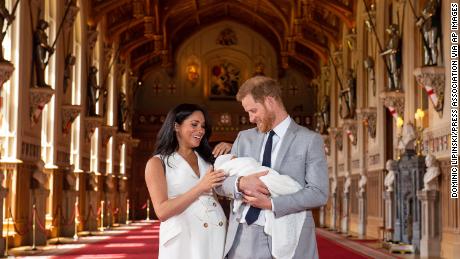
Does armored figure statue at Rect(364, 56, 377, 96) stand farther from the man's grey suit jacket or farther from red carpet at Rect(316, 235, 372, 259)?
the man's grey suit jacket

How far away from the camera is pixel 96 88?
2612 cm

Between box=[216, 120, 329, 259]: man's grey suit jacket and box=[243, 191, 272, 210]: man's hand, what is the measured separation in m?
0.04

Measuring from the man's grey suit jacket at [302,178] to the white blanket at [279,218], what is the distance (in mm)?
40

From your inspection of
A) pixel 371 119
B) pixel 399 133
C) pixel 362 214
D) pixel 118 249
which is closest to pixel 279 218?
pixel 118 249

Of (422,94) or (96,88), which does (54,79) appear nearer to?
(96,88)

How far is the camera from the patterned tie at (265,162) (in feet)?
13.5

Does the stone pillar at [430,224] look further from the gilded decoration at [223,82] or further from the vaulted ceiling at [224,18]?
the gilded decoration at [223,82]

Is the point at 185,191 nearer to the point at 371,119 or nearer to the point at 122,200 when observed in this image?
the point at 371,119

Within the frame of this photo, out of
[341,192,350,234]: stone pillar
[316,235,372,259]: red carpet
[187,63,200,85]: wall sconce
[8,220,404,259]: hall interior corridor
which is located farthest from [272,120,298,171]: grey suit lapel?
[187,63,200,85]: wall sconce

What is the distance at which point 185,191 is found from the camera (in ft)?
15.3

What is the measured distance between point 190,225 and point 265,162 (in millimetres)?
701

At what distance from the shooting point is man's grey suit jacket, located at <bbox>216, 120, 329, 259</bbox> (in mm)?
4008

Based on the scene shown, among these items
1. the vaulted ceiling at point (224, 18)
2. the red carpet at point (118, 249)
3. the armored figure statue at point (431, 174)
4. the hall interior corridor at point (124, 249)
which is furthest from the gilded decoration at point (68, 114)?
the armored figure statue at point (431, 174)

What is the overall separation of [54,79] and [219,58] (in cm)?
1943
